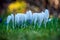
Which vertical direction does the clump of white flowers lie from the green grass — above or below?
above

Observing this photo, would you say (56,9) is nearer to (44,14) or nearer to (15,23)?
(44,14)

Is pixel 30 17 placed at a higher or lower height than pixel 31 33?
higher

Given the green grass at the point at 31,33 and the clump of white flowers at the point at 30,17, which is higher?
the clump of white flowers at the point at 30,17

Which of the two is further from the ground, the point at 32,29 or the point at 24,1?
the point at 24,1

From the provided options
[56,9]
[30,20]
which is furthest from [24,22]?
[56,9]

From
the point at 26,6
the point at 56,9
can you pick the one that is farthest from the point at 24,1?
the point at 56,9

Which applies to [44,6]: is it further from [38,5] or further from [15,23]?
[15,23]
